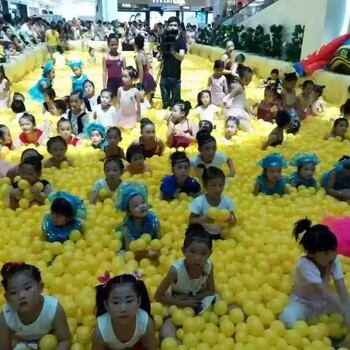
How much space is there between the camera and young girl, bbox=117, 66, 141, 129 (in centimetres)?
624

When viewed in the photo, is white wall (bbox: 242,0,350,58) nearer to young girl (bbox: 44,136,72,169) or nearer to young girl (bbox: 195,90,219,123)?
young girl (bbox: 195,90,219,123)

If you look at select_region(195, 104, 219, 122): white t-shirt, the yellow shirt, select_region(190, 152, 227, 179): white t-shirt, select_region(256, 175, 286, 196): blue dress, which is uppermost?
select_region(190, 152, 227, 179): white t-shirt

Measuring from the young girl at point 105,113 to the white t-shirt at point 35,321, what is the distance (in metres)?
3.99

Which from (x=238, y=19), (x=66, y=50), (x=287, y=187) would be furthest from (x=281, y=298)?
(x=66, y=50)

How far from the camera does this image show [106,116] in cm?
610

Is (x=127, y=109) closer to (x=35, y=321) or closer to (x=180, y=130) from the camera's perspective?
(x=180, y=130)

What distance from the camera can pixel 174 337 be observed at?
243 cm

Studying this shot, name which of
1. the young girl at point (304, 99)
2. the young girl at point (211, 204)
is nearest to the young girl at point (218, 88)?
the young girl at point (304, 99)

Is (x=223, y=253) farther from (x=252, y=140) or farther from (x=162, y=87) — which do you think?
(x=162, y=87)

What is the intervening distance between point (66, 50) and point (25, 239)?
15394mm

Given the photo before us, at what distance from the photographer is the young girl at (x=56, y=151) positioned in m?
4.64

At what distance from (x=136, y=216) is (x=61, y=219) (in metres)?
0.54

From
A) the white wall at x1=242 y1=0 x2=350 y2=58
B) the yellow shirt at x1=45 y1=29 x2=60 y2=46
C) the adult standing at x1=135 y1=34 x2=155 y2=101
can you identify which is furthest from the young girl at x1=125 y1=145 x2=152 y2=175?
the yellow shirt at x1=45 y1=29 x2=60 y2=46

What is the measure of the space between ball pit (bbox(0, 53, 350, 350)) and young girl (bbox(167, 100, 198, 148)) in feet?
1.43
